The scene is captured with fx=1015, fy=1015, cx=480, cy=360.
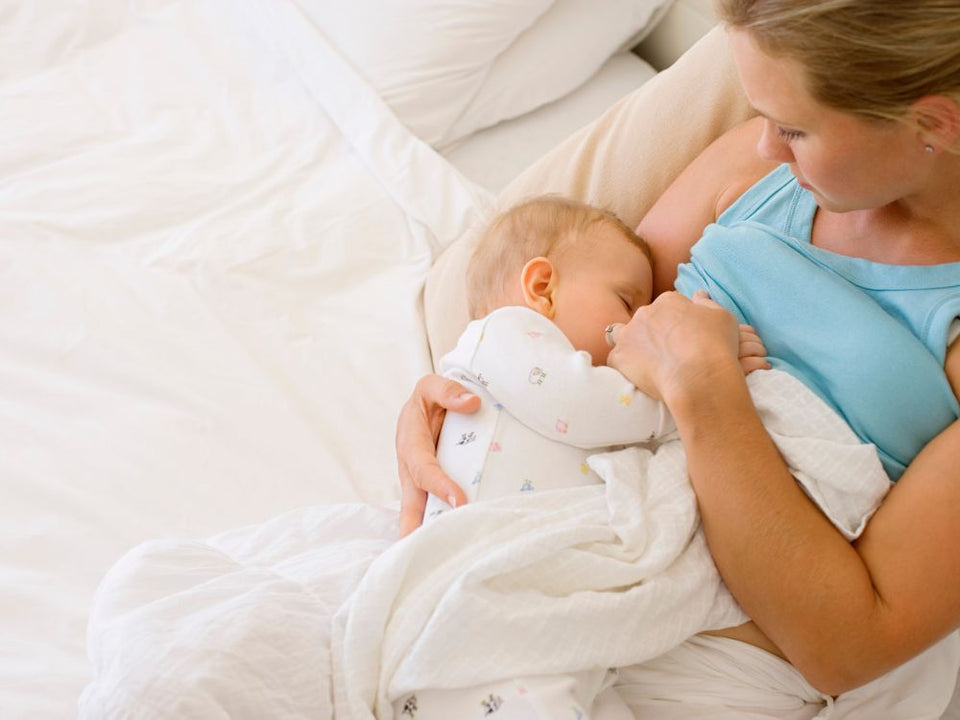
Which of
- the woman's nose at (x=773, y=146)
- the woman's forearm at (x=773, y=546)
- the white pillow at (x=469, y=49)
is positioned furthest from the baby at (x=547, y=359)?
the white pillow at (x=469, y=49)

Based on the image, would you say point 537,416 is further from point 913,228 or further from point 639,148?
point 639,148

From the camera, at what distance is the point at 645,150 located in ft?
5.20

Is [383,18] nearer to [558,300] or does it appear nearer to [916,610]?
[558,300]

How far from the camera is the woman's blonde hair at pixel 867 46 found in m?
0.91

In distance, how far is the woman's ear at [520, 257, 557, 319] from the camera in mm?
1296

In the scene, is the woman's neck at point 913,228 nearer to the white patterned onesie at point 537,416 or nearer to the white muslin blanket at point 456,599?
the white muslin blanket at point 456,599

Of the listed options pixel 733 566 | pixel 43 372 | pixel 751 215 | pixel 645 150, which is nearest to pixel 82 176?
pixel 43 372

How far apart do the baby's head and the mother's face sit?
300mm

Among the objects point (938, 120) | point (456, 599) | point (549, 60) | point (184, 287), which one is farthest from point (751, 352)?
point (549, 60)

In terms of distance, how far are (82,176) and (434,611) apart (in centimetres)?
121

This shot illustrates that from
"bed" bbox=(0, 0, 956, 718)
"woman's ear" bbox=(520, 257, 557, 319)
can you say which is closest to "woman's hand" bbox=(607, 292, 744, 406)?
"woman's ear" bbox=(520, 257, 557, 319)

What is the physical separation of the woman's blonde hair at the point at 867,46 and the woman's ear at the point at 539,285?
0.41 m

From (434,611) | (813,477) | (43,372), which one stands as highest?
(813,477)

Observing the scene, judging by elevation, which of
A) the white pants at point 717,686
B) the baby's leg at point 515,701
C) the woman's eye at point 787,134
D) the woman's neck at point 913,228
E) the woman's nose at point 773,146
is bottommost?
the white pants at point 717,686
